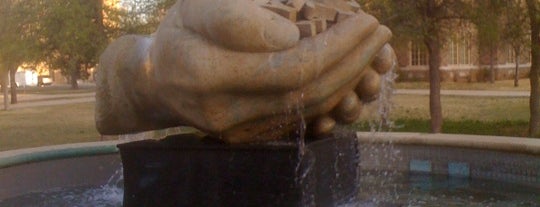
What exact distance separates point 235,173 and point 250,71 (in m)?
1.18

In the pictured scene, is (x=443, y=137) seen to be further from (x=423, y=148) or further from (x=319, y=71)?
(x=319, y=71)

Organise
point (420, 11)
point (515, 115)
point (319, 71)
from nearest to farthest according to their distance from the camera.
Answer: point (319, 71), point (420, 11), point (515, 115)

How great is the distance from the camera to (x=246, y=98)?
243 inches

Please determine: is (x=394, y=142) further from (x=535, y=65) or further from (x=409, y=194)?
(x=535, y=65)

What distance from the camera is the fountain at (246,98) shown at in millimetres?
5973

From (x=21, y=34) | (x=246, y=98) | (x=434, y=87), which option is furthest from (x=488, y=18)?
(x=246, y=98)

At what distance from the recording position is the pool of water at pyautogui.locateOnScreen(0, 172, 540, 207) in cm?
879

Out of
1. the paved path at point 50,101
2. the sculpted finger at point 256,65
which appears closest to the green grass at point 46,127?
the paved path at point 50,101

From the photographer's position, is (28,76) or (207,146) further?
(28,76)

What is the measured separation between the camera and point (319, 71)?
610 cm

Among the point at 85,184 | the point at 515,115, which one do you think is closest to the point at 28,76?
the point at 515,115

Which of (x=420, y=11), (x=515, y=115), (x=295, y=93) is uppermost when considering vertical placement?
(x=420, y=11)

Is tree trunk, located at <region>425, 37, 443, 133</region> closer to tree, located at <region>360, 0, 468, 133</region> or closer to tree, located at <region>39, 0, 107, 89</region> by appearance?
tree, located at <region>360, 0, 468, 133</region>

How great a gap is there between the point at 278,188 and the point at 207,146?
0.70 metres
